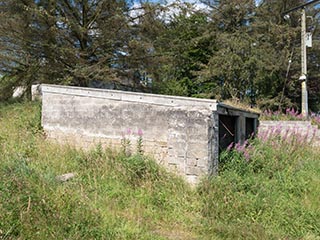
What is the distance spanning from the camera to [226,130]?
21.5 feet

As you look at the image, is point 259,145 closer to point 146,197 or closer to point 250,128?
point 250,128

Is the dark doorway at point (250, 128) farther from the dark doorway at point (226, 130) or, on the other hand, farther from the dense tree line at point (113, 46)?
the dense tree line at point (113, 46)

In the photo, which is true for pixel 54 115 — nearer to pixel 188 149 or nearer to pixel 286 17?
pixel 188 149

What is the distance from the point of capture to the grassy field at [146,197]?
10.7 ft

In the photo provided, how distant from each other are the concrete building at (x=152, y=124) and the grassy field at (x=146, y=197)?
1.22 ft

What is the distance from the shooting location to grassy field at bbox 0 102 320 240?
10.7ft

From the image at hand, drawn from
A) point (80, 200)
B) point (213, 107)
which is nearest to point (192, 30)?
point (213, 107)

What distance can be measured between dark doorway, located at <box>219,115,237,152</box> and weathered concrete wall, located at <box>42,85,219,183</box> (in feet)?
3.07

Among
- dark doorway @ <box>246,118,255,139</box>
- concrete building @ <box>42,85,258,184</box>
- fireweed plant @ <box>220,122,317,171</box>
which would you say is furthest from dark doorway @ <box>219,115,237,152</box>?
dark doorway @ <box>246,118,255,139</box>

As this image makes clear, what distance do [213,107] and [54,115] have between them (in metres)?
3.94

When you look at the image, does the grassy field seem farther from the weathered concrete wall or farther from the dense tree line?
the dense tree line

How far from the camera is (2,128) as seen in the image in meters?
7.34

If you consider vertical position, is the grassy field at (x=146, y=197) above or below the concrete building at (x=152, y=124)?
below

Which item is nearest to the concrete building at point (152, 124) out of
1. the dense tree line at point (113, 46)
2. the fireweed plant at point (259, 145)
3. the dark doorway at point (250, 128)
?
the fireweed plant at point (259, 145)
